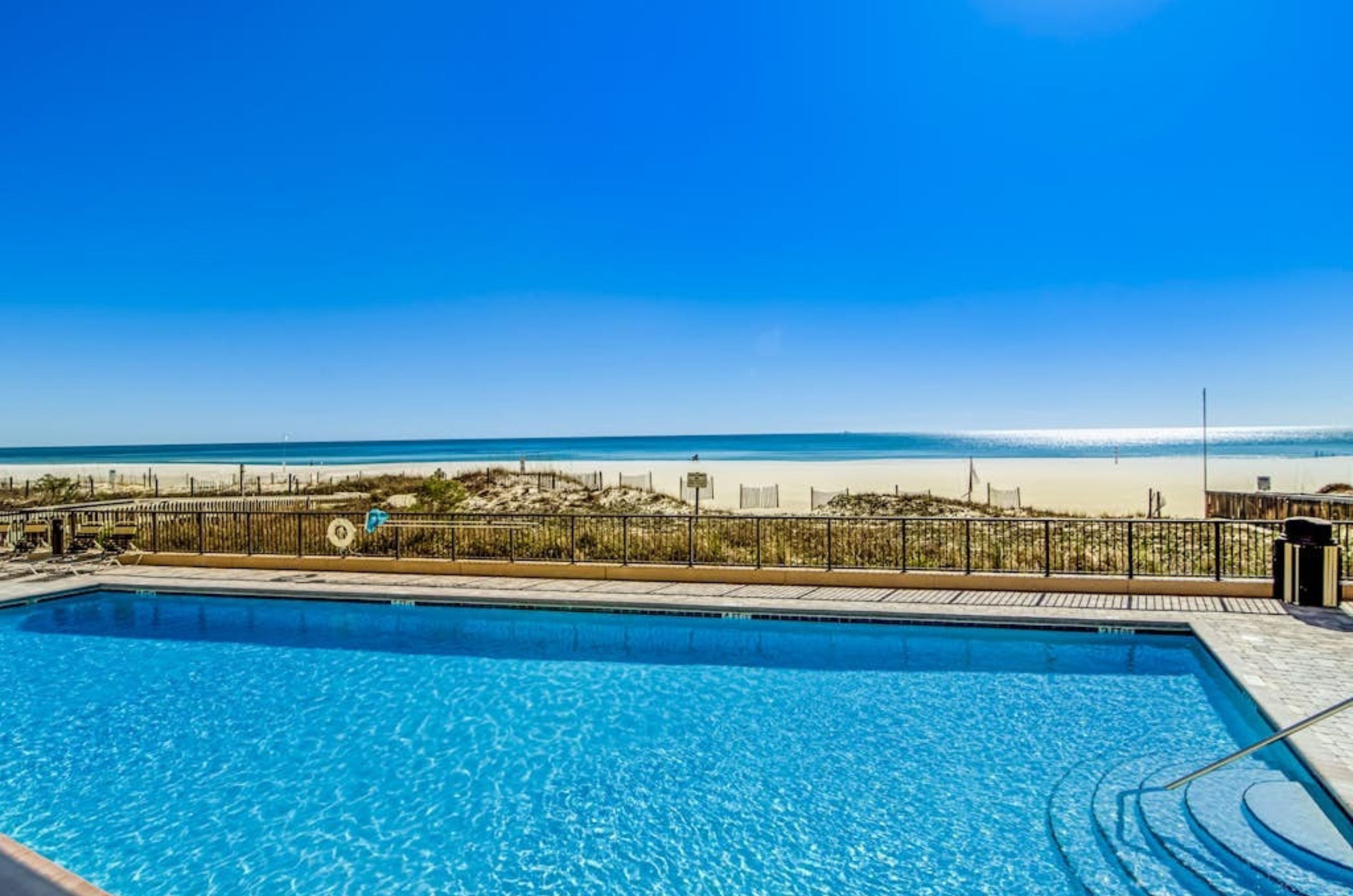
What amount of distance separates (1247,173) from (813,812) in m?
18.6

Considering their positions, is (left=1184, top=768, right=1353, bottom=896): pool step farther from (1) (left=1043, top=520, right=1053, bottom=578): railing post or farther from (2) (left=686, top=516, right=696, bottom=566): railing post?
(2) (left=686, top=516, right=696, bottom=566): railing post

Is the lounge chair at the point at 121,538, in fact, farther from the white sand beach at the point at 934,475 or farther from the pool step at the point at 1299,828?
the white sand beach at the point at 934,475

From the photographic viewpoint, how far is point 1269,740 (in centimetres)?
Answer: 383

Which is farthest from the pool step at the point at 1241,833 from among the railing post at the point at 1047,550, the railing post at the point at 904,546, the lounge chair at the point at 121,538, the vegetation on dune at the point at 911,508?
the lounge chair at the point at 121,538

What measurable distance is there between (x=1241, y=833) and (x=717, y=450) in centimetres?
9493

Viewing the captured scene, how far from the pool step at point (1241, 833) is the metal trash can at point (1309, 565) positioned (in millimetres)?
5446

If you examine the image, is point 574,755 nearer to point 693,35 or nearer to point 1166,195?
point 693,35

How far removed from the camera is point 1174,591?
9.88 m

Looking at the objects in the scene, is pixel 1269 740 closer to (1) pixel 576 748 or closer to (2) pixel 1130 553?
(1) pixel 576 748

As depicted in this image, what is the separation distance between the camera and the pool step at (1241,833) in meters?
3.89

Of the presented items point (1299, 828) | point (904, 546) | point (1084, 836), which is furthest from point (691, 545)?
point (1299, 828)

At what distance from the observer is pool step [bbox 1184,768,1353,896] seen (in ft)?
12.8

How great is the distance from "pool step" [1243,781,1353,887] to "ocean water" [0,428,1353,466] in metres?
62.0

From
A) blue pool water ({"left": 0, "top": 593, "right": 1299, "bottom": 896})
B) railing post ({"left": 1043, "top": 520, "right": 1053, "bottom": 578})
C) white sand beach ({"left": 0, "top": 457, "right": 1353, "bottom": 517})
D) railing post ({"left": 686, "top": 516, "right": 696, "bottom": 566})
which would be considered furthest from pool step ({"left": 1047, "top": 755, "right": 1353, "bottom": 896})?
white sand beach ({"left": 0, "top": 457, "right": 1353, "bottom": 517})
